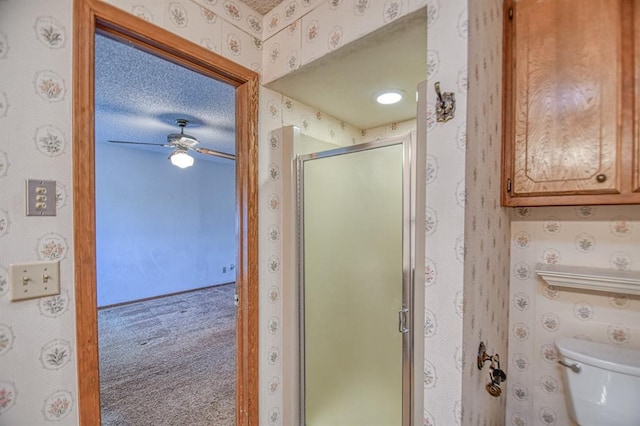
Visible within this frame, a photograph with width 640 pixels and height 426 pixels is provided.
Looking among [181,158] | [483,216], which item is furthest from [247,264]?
[181,158]

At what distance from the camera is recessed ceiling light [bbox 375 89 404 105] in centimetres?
165

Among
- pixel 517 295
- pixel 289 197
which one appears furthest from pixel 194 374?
pixel 517 295

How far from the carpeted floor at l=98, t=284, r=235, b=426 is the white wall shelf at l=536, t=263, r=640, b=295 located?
199 centimetres

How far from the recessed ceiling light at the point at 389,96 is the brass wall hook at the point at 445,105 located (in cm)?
72

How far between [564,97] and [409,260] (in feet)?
2.91

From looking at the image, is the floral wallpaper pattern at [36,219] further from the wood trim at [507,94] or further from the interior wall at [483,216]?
the wood trim at [507,94]

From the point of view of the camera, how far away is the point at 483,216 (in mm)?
1081

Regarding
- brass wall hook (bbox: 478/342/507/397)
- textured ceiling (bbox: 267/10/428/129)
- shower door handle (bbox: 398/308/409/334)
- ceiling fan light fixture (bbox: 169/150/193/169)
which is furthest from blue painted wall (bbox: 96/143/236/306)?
brass wall hook (bbox: 478/342/507/397)

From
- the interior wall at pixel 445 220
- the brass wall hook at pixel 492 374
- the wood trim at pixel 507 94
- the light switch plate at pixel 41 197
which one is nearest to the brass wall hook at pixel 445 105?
the interior wall at pixel 445 220

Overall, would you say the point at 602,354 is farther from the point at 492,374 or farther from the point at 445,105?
the point at 445,105

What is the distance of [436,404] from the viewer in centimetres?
99

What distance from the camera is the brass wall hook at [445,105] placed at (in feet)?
3.14

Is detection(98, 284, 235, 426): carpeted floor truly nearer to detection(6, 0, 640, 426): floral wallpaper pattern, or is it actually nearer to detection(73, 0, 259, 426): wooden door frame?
detection(73, 0, 259, 426): wooden door frame

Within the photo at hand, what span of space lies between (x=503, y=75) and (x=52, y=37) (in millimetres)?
1699
